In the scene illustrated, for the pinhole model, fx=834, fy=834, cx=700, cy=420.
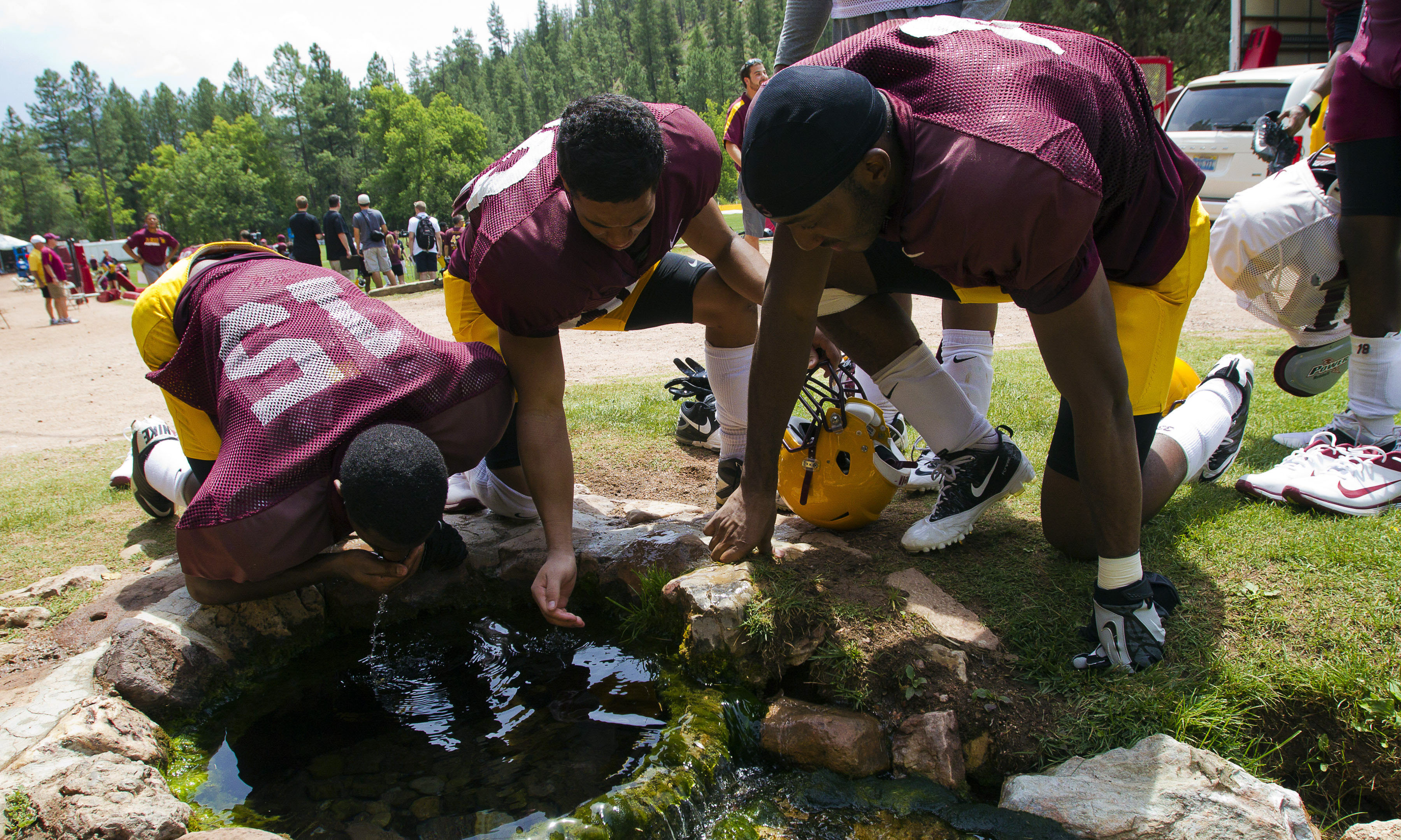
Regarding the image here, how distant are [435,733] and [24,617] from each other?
1.63 meters

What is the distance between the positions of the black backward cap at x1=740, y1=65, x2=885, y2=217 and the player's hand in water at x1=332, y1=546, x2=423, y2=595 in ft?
4.58

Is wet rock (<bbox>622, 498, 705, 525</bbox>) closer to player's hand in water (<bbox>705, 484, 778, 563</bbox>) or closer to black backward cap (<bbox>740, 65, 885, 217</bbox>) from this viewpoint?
player's hand in water (<bbox>705, 484, 778, 563</bbox>)

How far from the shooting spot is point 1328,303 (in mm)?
3096

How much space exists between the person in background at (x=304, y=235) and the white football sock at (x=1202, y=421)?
12.7 m

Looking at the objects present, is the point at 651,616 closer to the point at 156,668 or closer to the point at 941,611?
the point at 941,611

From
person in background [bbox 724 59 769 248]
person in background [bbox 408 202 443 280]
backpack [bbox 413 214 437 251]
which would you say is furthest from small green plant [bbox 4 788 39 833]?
backpack [bbox 413 214 437 251]

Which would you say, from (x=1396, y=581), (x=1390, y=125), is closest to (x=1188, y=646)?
(x=1396, y=581)

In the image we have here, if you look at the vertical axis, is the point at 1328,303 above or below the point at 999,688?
above

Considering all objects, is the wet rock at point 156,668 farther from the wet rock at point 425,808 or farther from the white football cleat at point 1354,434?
the white football cleat at point 1354,434

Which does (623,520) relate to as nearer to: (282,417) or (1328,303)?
(282,417)

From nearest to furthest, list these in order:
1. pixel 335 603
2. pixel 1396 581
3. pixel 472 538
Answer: pixel 1396 581 → pixel 335 603 → pixel 472 538

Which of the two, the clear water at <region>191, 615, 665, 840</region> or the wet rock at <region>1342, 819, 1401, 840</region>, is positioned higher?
the clear water at <region>191, 615, 665, 840</region>

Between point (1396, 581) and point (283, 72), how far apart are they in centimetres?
8045

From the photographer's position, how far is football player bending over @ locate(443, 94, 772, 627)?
233 centimetres
